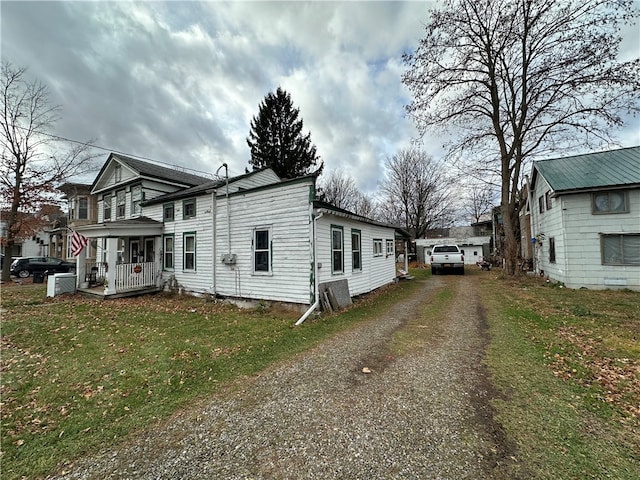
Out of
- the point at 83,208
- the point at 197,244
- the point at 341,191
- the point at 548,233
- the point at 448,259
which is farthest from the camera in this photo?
the point at 341,191

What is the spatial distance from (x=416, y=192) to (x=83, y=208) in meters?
33.5

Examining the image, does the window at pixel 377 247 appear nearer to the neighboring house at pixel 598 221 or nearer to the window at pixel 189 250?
the neighboring house at pixel 598 221

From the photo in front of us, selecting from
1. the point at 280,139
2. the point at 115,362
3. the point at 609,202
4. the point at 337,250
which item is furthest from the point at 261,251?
the point at 280,139

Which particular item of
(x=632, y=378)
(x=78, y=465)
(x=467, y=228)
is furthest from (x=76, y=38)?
(x=467, y=228)

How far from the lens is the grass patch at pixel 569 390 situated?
2418 millimetres

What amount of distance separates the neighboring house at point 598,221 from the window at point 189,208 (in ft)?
52.5

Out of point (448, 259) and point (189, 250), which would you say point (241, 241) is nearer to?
point (189, 250)

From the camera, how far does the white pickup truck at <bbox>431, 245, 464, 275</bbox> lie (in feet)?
63.6

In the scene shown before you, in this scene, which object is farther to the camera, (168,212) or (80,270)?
(80,270)

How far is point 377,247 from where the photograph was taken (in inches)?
528

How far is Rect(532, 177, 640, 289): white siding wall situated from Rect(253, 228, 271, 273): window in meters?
13.1

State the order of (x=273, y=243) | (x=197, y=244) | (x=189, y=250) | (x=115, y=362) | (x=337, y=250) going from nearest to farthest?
(x=115, y=362) → (x=273, y=243) → (x=337, y=250) → (x=197, y=244) → (x=189, y=250)

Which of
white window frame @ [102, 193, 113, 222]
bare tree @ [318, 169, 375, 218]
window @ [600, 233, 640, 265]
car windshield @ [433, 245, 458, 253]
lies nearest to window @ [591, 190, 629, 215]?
window @ [600, 233, 640, 265]

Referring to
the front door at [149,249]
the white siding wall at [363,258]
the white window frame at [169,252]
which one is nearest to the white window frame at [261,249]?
the white siding wall at [363,258]
